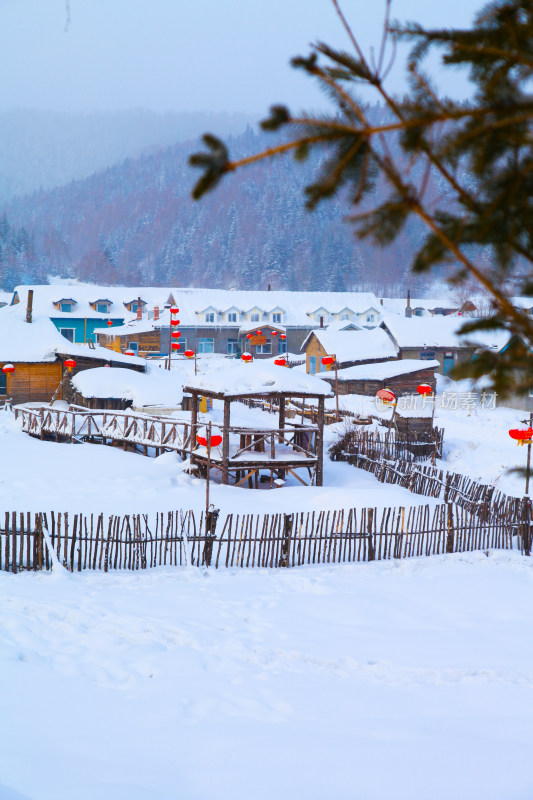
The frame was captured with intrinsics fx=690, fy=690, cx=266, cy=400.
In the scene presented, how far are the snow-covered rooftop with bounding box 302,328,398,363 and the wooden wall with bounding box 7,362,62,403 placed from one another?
19829 millimetres

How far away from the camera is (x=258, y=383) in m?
19.4

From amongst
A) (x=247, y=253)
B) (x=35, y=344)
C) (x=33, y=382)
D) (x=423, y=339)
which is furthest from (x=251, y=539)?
(x=247, y=253)

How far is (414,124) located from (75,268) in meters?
173

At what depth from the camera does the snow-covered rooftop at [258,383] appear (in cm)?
1911

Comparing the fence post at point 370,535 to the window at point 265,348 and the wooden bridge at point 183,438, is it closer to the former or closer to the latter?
the wooden bridge at point 183,438

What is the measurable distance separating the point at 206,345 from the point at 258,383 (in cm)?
4886

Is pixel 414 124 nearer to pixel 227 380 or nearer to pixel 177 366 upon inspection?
pixel 227 380

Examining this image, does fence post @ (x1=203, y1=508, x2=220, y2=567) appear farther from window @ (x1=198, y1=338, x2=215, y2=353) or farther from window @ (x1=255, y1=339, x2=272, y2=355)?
window @ (x1=198, y1=338, x2=215, y2=353)

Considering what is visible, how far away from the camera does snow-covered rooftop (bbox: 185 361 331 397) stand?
1911 centimetres

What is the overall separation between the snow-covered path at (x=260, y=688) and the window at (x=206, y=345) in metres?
56.0

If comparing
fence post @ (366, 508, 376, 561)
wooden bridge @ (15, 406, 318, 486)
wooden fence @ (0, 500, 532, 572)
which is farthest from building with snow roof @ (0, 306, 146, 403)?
fence post @ (366, 508, 376, 561)

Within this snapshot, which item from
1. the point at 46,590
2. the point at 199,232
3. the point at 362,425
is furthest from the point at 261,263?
the point at 46,590

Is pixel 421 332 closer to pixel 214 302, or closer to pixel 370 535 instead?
pixel 214 302

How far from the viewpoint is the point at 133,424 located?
24.3 metres
